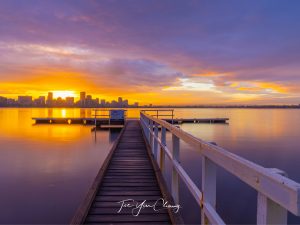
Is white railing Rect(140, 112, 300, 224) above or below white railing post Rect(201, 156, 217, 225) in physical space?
above

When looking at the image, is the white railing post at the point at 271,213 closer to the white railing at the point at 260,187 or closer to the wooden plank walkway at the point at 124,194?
the white railing at the point at 260,187

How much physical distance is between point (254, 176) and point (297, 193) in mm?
339

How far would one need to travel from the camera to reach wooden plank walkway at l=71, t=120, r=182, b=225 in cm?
353

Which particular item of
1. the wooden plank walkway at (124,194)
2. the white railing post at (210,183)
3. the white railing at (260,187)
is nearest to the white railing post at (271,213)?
the white railing at (260,187)

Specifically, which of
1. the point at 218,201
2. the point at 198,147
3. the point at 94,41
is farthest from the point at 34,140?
the point at 198,147

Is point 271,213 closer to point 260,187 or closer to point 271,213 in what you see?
point 271,213

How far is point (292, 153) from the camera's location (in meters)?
19.5

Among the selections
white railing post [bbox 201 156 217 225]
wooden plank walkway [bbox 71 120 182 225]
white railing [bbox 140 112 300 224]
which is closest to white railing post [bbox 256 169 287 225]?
white railing [bbox 140 112 300 224]

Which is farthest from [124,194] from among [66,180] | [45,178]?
[45,178]

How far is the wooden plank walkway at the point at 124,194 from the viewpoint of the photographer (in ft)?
11.6

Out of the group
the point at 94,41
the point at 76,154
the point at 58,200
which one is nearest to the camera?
the point at 58,200

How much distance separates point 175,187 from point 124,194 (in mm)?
1063

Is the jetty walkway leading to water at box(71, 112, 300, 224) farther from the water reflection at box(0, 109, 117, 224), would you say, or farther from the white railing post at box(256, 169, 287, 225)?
the water reflection at box(0, 109, 117, 224)

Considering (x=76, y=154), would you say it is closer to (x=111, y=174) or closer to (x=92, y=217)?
(x=111, y=174)
